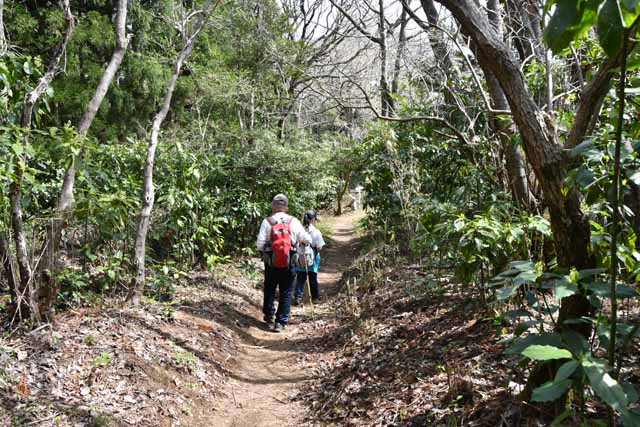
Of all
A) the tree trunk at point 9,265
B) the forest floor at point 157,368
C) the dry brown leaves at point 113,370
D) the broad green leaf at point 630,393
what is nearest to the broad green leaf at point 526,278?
the broad green leaf at point 630,393

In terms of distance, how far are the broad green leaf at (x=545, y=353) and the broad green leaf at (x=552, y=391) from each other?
98 mm

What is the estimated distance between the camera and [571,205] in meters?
2.60

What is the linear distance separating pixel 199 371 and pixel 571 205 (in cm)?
384

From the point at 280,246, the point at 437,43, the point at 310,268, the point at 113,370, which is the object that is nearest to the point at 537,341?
the point at 113,370

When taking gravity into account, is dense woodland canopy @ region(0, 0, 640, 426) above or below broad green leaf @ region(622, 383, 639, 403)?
above

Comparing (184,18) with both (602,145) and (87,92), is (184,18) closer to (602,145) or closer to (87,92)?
(87,92)

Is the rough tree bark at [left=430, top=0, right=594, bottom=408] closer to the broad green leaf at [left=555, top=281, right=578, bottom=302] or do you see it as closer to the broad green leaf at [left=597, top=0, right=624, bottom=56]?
the broad green leaf at [left=555, top=281, right=578, bottom=302]

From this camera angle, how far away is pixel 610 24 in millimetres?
1452

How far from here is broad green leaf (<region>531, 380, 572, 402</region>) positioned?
1.72 meters

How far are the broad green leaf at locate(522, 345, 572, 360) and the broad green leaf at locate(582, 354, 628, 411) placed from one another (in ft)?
0.29

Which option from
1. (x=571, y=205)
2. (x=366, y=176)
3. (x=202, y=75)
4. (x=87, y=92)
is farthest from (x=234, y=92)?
(x=571, y=205)

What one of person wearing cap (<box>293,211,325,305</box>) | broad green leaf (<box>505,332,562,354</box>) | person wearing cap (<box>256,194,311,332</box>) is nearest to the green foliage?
broad green leaf (<box>505,332,562,354</box>)

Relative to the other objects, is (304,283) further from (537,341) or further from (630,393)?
(630,393)

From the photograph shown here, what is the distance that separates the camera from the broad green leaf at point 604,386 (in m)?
1.66
